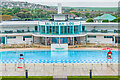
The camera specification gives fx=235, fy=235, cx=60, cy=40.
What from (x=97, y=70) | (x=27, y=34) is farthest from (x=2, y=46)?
(x=97, y=70)

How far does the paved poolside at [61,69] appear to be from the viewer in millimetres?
17031

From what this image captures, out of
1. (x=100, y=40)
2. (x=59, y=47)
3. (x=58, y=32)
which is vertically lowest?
(x=59, y=47)

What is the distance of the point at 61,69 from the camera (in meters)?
18.4

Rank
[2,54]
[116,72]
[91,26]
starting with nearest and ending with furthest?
[116,72] → [2,54] → [91,26]

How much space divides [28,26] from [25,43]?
11.1 feet

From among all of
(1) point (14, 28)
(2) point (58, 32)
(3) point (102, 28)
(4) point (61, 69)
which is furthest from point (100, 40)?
(4) point (61, 69)

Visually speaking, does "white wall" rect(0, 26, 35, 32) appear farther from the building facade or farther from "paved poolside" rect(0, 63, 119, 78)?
"paved poolside" rect(0, 63, 119, 78)

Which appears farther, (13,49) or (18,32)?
(18,32)

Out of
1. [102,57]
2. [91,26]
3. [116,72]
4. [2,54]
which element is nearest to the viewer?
[116,72]

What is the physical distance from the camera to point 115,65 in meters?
19.6

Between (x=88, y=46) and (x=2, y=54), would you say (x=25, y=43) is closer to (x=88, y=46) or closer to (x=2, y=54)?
(x=2, y=54)

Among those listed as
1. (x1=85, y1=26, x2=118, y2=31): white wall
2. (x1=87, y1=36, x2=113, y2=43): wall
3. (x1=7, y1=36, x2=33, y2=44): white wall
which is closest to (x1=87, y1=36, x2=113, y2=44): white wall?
(x1=87, y1=36, x2=113, y2=43): wall

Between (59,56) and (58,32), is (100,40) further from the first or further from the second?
(59,56)

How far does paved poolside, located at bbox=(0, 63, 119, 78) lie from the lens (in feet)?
55.9
